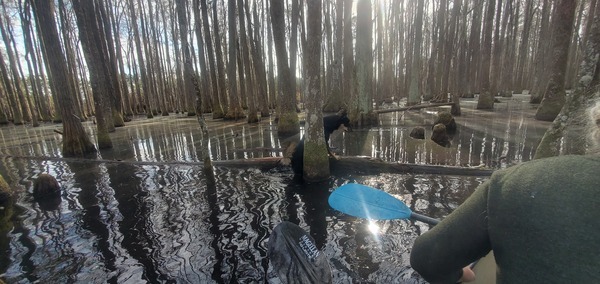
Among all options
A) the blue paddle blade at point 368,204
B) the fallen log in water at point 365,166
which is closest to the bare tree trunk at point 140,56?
the fallen log in water at point 365,166

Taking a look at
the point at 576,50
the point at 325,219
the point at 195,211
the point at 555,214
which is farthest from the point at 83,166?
the point at 576,50

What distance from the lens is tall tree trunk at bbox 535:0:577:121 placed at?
10.6 meters

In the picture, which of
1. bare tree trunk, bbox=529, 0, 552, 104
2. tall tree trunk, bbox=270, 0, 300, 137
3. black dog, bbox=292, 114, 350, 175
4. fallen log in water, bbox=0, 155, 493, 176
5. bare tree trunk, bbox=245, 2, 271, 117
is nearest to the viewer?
fallen log in water, bbox=0, 155, 493, 176

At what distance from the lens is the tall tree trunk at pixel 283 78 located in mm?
11750

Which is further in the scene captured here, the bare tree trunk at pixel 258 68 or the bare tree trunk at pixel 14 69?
the bare tree trunk at pixel 14 69

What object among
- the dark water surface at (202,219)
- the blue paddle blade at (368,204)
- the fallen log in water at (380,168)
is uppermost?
the blue paddle blade at (368,204)

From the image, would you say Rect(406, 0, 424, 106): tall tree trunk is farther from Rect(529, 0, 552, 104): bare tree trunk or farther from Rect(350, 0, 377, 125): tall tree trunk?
Rect(350, 0, 377, 125): tall tree trunk

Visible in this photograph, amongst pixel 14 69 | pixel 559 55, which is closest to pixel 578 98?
pixel 559 55

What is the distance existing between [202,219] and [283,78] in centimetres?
837

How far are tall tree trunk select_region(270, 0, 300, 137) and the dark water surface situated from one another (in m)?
3.85

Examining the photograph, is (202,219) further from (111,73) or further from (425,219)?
(111,73)

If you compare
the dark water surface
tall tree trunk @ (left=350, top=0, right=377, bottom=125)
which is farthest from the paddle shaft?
tall tree trunk @ (left=350, top=0, right=377, bottom=125)

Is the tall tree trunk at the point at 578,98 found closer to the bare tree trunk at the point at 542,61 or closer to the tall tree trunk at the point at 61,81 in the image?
the tall tree trunk at the point at 61,81

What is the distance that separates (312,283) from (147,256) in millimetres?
2370
